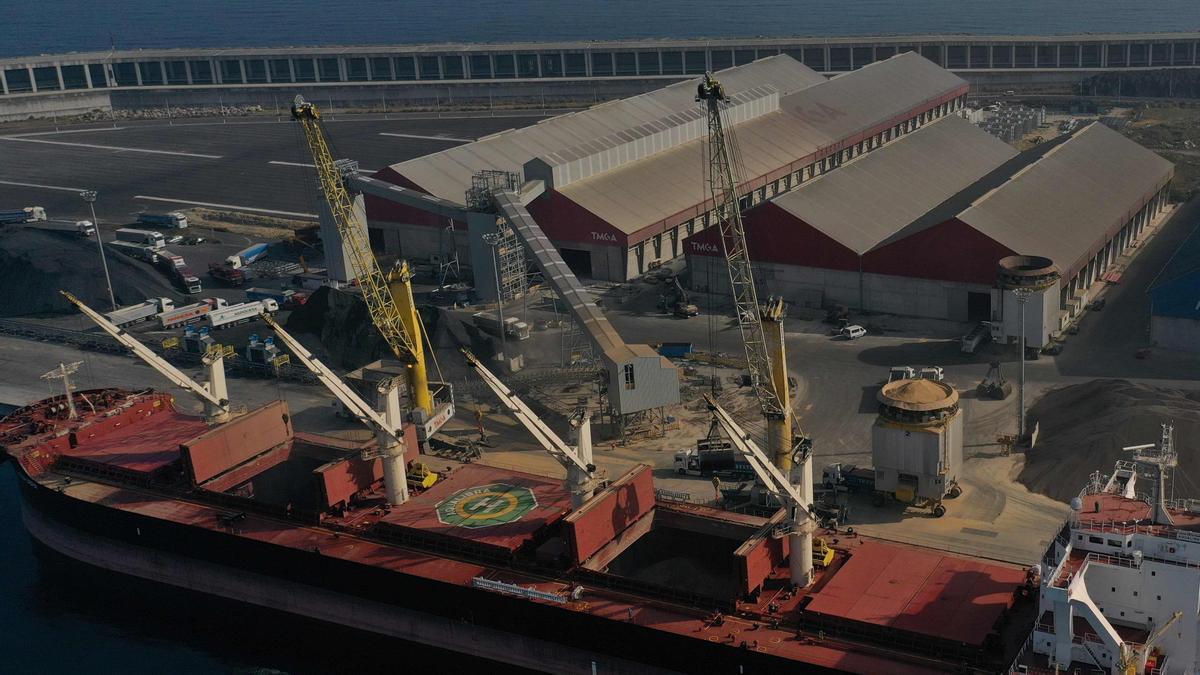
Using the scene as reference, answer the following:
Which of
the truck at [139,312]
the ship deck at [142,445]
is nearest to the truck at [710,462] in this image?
the ship deck at [142,445]

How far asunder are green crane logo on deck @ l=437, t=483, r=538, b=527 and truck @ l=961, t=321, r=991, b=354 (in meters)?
36.2

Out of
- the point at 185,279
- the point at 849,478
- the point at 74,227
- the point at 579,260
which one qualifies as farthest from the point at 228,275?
the point at 849,478

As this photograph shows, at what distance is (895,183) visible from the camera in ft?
361

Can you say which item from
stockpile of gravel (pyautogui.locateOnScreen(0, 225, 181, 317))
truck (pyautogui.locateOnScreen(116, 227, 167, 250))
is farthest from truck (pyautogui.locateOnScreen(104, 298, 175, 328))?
truck (pyautogui.locateOnScreen(116, 227, 167, 250))

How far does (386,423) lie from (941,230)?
45.8 metres

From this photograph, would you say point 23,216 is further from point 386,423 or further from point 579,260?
point 386,423

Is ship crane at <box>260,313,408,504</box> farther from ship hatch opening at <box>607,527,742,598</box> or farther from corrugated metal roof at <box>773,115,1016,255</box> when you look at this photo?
corrugated metal roof at <box>773,115,1016,255</box>

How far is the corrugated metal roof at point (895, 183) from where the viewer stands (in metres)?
99.0

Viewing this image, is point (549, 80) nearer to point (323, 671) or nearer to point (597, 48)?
point (597, 48)

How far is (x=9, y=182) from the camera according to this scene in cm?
15425

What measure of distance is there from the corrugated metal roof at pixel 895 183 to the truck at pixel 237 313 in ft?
134

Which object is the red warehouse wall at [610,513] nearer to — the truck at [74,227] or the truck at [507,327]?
the truck at [507,327]

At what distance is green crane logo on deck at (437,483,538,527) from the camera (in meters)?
61.6

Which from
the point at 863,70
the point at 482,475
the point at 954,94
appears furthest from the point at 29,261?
the point at 954,94
